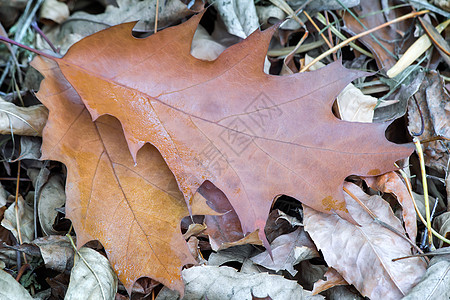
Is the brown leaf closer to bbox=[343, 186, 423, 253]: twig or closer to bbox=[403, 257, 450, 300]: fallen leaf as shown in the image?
bbox=[343, 186, 423, 253]: twig

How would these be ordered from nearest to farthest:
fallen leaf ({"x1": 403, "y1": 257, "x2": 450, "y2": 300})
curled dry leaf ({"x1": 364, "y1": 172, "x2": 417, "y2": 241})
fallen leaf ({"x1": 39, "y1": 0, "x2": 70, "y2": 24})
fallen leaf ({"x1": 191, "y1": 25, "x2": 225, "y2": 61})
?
fallen leaf ({"x1": 403, "y1": 257, "x2": 450, "y2": 300}) → curled dry leaf ({"x1": 364, "y1": 172, "x2": 417, "y2": 241}) → fallen leaf ({"x1": 191, "y1": 25, "x2": 225, "y2": 61}) → fallen leaf ({"x1": 39, "y1": 0, "x2": 70, "y2": 24})

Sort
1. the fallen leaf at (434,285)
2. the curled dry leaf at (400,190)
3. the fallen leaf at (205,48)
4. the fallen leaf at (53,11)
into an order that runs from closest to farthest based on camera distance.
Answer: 1. the fallen leaf at (434,285)
2. the curled dry leaf at (400,190)
3. the fallen leaf at (205,48)
4. the fallen leaf at (53,11)

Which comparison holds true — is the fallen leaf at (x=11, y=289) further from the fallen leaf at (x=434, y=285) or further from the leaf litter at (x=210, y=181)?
the fallen leaf at (x=434, y=285)

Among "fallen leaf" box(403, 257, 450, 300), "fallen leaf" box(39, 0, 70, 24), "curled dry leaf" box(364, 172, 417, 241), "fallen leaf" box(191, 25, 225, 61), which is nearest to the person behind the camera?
"fallen leaf" box(403, 257, 450, 300)

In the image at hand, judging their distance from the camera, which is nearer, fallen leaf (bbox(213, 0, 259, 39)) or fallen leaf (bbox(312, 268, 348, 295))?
fallen leaf (bbox(312, 268, 348, 295))

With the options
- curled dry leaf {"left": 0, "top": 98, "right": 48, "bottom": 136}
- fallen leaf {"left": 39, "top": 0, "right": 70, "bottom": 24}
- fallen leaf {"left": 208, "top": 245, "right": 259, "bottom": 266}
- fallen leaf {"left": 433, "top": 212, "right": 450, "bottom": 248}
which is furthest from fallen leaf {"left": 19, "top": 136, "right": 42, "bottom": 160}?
fallen leaf {"left": 433, "top": 212, "right": 450, "bottom": 248}

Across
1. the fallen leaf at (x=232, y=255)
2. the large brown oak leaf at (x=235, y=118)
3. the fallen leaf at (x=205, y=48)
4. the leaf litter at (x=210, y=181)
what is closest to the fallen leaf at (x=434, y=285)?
the leaf litter at (x=210, y=181)
